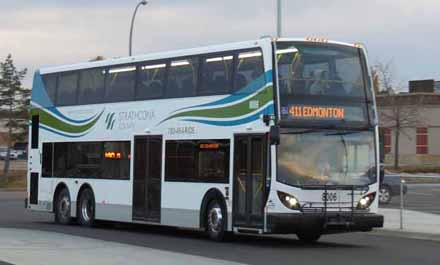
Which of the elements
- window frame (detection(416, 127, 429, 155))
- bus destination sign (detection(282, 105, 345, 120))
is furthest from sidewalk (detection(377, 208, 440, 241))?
window frame (detection(416, 127, 429, 155))

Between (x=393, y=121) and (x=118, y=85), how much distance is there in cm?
4649

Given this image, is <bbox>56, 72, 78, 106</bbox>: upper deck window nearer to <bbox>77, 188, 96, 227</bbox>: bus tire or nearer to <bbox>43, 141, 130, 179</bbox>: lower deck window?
<bbox>43, 141, 130, 179</bbox>: lower deck window

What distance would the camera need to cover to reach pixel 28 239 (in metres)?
18.2

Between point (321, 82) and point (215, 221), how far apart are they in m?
3.89

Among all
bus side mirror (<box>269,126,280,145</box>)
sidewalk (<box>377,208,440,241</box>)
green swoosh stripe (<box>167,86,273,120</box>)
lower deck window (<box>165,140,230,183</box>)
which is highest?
→ green swoosh stripe (<box>167,86,273,120</box>)

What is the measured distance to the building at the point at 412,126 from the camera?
66.3m

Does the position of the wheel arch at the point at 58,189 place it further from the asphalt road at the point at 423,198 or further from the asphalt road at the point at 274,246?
the asphalt road at the point at 423,198

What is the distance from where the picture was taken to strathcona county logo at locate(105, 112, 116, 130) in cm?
2316

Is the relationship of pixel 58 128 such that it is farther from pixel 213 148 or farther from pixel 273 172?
pixel 273 172

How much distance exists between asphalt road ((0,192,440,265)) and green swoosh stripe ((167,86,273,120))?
111 inches

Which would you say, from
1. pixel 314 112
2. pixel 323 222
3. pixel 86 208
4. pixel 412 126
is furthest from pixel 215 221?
pixel 412 126

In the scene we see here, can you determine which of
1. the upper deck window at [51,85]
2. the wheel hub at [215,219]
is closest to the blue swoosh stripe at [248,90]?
the wheel hub at [215,219]

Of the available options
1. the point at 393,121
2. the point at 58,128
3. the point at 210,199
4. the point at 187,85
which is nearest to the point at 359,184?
the point at 210,199

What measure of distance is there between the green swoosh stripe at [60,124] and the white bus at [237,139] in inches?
4.7
